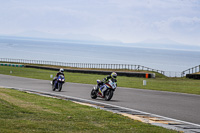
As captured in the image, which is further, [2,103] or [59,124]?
[2,103]

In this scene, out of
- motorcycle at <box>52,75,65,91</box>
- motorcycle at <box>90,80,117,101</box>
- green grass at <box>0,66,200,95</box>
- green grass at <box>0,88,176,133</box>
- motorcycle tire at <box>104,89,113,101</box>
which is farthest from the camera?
green grass at <box>0,66,200,95</box>

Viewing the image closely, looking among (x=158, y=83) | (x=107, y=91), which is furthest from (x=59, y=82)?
(x=158, y=83)

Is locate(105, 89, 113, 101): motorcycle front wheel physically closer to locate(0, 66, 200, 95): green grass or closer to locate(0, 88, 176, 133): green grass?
locate(0, 88, 176, 133): green grass

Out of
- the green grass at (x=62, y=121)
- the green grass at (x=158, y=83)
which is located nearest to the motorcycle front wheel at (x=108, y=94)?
the green grass at (x=62, y=121)

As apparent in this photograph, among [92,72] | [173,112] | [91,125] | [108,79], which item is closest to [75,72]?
[92,72]

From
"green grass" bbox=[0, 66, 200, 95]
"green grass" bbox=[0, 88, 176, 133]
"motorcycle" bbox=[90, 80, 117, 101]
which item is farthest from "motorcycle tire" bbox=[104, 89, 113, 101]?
"green grass" bbox=[0, 66, 200, 95]

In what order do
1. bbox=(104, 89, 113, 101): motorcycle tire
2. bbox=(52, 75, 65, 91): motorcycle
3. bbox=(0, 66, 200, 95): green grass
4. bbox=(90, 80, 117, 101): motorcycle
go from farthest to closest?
bbox=(0, 66, 200, 95): green grass, bbox=(52, 75, 65, 91): motorcycle, bbox=(104, 89, 113, 101): motorcycle tire, bbox=(90, 80, 117, 101): motorcycle

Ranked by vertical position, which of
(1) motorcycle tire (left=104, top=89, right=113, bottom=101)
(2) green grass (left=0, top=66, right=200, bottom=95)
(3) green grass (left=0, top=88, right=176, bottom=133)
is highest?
(2) green grass (left=0, top=66, right=200, bottom=95)

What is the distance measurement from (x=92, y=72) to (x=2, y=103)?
132ft

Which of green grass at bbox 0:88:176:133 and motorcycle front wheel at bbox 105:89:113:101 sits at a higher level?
motorcycle front wheel at bbox 105:89:113:101

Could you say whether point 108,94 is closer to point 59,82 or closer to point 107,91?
point 107,91

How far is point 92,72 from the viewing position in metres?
52.6

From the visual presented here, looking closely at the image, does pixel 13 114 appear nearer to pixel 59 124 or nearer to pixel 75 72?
pixel 59 124

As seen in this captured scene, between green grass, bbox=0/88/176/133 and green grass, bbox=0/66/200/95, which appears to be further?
green grass, bbox=0/66/200/95
